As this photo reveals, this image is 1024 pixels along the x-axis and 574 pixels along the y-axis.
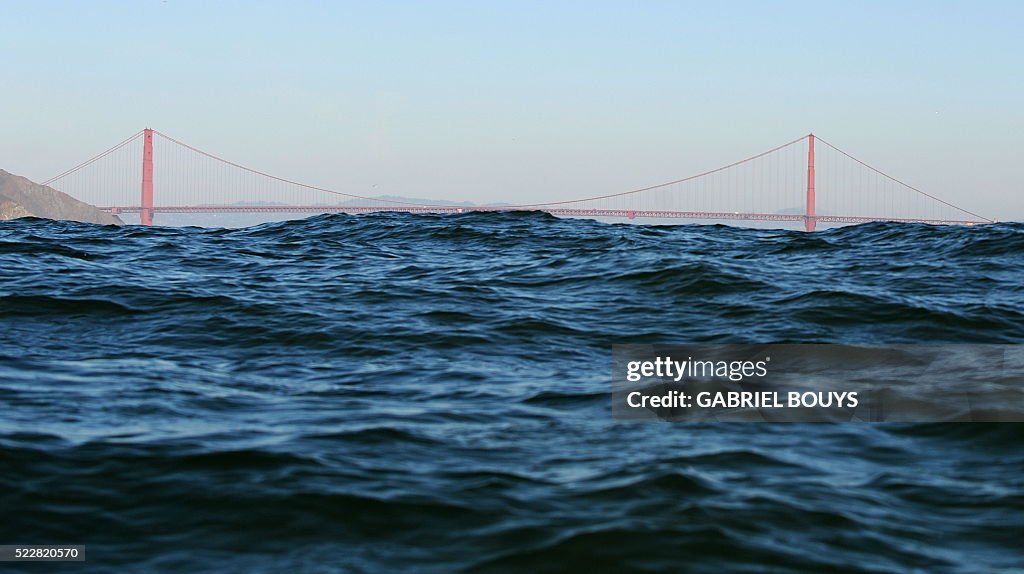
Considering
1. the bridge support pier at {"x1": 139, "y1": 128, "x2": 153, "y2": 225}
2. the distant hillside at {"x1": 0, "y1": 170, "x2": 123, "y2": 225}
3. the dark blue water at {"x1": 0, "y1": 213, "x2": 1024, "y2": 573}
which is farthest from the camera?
the distant hillside at {"x1": 0, "y1": 170, "x2": 123, "y2": 225}

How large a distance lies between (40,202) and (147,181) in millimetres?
72860

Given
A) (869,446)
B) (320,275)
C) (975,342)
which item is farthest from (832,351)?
(320,275)

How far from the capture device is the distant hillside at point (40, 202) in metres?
121

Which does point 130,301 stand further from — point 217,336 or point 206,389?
point 206,389

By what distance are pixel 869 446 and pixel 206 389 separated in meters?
4.06

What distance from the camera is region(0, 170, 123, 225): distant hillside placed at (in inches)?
4749

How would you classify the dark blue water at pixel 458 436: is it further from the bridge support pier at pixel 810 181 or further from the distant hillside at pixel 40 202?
the distant hillside at pixel 40 202

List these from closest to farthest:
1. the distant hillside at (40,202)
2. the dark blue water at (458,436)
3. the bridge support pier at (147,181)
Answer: the dark blue water at (458,436) < the bridge support pier at (147,181) < the distant hillside at (40,202)

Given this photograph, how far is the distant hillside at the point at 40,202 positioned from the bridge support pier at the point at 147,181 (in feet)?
155

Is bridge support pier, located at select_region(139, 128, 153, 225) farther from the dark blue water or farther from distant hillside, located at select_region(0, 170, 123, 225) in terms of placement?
the dark blue water

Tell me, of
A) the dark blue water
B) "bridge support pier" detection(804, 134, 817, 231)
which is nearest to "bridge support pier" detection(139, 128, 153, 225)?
"bridge support pier" detection(804, 134, 817, 231)

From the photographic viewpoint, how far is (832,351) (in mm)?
7898

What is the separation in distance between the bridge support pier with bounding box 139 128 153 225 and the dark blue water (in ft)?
181

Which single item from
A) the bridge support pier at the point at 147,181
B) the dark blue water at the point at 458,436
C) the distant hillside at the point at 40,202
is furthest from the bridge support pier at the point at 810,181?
the distant hillside at the point at 40,202
